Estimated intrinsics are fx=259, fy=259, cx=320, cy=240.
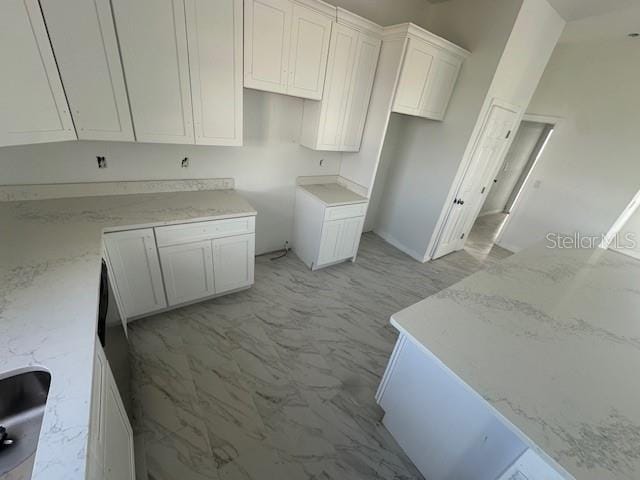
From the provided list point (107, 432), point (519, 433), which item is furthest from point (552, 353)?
point (107, 432)

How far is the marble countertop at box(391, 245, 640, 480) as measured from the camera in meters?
0.85

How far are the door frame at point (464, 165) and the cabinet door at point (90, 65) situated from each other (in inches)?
129

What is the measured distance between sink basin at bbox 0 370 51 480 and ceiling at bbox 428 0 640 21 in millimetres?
4657

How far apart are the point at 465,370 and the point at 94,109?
7.90 feet

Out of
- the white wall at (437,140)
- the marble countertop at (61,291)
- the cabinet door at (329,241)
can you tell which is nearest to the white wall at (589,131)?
the white wall at (437,140)

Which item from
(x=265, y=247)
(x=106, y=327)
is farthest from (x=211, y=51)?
(x=265, y=247)

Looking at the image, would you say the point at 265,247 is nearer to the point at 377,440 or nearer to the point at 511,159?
the point at 377,440

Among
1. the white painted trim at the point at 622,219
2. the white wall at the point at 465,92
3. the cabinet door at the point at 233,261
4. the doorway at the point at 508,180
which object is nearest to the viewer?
the cabinet door at the point at 233,261

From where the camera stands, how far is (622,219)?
11.5 feet

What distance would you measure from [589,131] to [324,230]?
3.97 metres

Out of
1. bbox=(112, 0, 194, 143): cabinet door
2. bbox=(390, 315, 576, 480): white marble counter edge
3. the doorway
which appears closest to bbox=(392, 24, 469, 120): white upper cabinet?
bbox=(112, 0, 194, 143): cabinet door

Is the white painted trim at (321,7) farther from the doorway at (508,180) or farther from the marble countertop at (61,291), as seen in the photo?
the doorway at (508,180)

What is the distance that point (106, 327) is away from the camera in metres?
1.24

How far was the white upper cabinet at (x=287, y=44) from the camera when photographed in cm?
188
